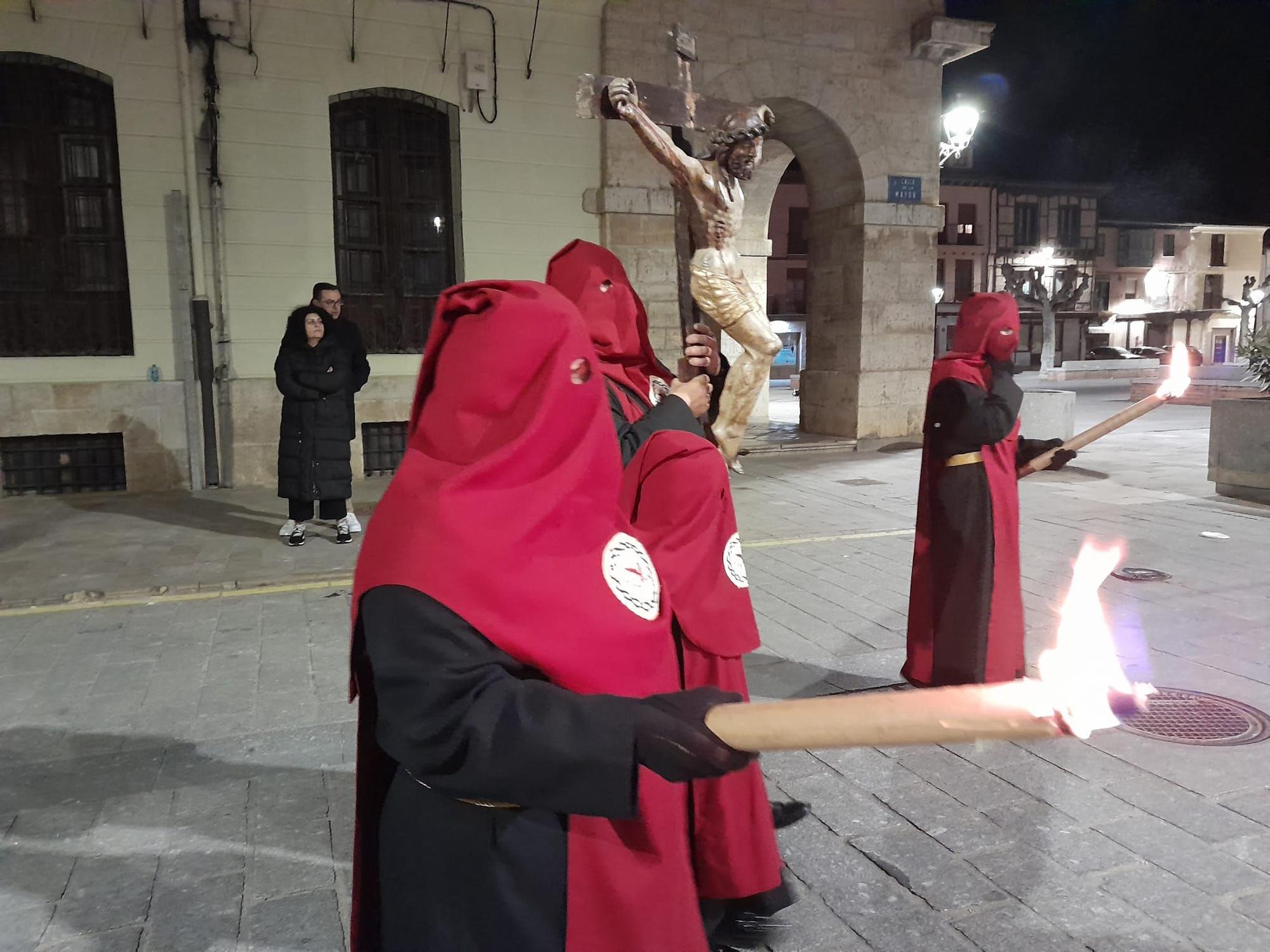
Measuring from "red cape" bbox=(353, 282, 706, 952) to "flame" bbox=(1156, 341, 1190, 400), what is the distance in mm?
3274

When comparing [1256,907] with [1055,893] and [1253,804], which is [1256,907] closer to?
[1055,893]

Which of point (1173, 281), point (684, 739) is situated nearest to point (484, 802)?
point (684, 739)

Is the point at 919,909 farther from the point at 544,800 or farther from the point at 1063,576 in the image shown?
the point at 1063,576

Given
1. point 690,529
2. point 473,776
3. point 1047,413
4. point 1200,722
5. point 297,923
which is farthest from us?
point 1047,413

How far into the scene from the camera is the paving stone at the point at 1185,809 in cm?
320

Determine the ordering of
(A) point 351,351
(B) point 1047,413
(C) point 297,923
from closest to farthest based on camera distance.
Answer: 1. (C) point 297,923
2. (A) point 351,351
3. (B) point 1047,413

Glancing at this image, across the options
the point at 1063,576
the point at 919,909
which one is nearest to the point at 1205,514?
the point at 1063,576

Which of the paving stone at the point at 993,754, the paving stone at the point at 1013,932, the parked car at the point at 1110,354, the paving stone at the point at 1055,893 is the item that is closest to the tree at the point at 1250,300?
the parked car at the point at 1110,354

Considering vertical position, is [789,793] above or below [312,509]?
below

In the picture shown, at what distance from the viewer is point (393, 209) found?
11.5m

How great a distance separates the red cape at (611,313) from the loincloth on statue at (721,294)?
515 millimetres

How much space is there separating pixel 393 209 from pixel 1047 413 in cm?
911

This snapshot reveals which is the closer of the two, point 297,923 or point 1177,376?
point 297,923

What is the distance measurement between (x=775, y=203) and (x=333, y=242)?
38.2 meters
